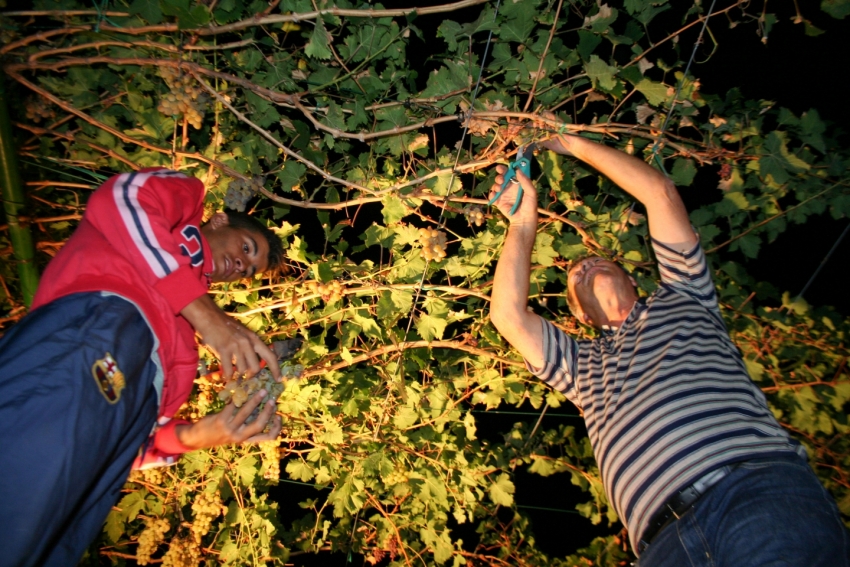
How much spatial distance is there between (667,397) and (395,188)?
1.20 m

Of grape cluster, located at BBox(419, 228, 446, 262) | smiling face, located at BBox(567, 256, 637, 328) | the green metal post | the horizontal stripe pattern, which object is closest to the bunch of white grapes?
the horizontal stripe pattern

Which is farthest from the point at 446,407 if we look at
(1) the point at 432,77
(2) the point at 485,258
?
(1) the point at 432,77

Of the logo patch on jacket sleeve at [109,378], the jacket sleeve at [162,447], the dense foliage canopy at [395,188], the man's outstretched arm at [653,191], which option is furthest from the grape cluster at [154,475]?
the man's outstretched arm at [653,191]

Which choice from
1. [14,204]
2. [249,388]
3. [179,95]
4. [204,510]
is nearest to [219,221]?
[179,95]

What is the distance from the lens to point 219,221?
194cm

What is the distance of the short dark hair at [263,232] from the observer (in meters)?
1.97

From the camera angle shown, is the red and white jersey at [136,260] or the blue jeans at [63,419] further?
the red and white jersey at [136,260]

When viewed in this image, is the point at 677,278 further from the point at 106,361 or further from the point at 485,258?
the point at 106,361

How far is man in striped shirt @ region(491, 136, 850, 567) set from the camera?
4.25 ft

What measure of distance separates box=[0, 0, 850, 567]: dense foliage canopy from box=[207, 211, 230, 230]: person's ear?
12 centimetres

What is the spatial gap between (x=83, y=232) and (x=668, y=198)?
1.84m

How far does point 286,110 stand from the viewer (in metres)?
2.51

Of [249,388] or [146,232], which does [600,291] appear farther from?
[146,232]

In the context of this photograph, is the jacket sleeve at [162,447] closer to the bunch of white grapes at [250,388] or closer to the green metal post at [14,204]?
the bunch of white grapes at [250,388]
